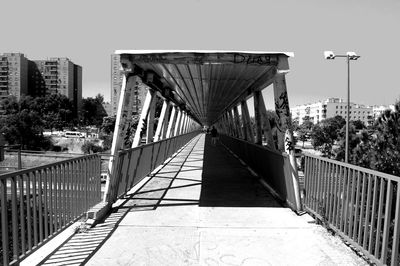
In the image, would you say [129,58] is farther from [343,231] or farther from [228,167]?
[228,167]

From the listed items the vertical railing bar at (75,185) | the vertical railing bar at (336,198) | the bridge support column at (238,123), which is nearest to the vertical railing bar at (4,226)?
the vertical railing bar at (75,185)

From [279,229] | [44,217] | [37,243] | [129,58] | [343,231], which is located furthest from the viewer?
[129,58]

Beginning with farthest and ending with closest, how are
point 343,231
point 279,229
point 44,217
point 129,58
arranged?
1. point 129,58
2. point 279,229
3. point 343,231
4. point 44,217

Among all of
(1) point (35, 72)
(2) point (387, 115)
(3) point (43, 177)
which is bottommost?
(3) point (43, 177)

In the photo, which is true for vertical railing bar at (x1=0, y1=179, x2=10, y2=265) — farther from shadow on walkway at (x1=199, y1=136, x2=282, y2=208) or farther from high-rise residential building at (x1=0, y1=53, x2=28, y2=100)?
high-rise residential building at (x1=0, y1=53, x2=28, y2=100)

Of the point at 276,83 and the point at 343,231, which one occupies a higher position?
the point at 276,83

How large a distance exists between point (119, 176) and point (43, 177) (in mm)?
2880

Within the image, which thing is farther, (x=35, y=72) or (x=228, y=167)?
(x=35, y=72)

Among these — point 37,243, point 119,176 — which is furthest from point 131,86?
point 37,243

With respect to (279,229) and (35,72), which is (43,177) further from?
(35,72)

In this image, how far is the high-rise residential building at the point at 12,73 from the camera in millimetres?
140000

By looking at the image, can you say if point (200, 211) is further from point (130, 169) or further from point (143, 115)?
point (143, 115)

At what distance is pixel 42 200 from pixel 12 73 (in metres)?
157

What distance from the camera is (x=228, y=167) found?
1391 centimetres
